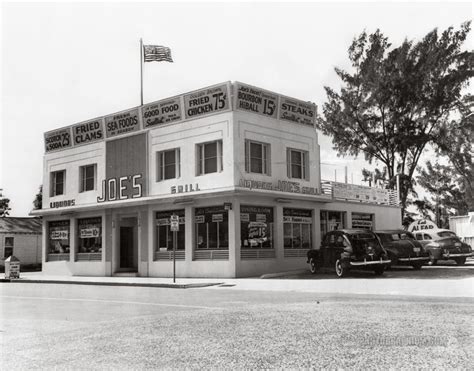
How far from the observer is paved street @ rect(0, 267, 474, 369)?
683 centimetres

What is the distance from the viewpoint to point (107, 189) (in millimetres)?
29859

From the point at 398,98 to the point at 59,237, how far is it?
24118 millimetres

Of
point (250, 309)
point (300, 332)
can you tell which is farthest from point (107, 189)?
point (300, 332)

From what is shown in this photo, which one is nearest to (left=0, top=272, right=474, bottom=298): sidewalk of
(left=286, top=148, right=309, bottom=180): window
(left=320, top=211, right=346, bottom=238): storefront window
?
(left=286, top=148, right=309, bottom=180): window

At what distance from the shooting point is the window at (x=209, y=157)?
25453 millimetres

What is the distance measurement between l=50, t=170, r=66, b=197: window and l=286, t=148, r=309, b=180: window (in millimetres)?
13684

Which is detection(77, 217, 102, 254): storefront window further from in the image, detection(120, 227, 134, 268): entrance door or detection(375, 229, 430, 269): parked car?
detection(375, 229, 430, 269): parked car

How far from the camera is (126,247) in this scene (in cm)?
3050

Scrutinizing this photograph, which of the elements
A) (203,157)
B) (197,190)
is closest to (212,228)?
(197,190)

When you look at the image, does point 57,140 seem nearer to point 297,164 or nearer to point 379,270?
point 297,164

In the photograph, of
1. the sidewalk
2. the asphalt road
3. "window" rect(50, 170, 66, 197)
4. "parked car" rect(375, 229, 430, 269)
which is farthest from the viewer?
"window" rect(50, 170, 66, 197)

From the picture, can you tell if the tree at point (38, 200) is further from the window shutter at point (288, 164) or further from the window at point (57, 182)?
the window shutter at point (288, 164)

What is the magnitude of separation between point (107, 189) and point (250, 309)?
63.5 feet

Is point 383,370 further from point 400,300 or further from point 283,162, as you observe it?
point 283,162
